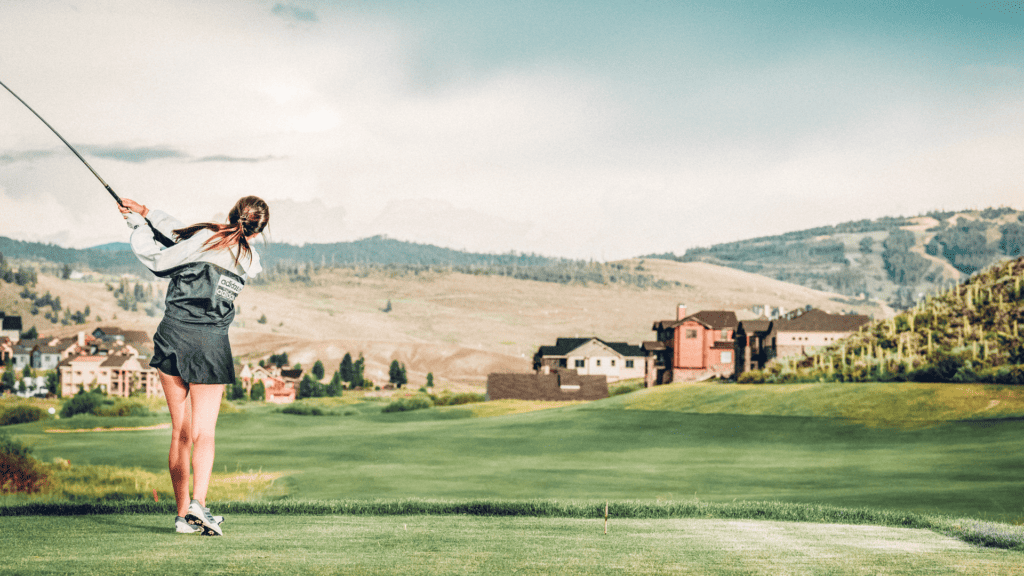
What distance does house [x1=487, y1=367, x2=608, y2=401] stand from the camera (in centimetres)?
7212

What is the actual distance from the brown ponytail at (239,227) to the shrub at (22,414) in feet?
152

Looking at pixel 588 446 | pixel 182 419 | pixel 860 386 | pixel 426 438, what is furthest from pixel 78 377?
pixel 182 419

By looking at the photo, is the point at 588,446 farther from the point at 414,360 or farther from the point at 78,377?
the point at 414,360

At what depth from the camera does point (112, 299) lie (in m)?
181

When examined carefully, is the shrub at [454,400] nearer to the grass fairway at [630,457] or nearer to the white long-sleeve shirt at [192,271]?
the grass fairway at [630,457]

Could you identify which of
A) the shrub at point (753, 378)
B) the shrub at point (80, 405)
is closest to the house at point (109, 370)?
the shrub at point (80, 405)

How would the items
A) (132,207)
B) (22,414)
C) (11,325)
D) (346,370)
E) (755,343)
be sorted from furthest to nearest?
1. (11,325)
2. (346,370)
3. (755,343)
4. (22,414)
5. (132,207)

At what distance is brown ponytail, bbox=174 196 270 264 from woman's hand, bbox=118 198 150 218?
315mm

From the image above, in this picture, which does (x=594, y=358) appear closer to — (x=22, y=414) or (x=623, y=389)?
(x=623, y=389)

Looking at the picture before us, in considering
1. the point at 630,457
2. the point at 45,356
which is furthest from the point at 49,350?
the point at 630,457

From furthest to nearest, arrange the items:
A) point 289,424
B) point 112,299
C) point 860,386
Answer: point 112,299
point 289,424
point 860,386

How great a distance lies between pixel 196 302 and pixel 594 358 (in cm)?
8726

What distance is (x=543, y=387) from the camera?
73.3 metres

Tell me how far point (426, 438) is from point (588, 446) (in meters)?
7.44
